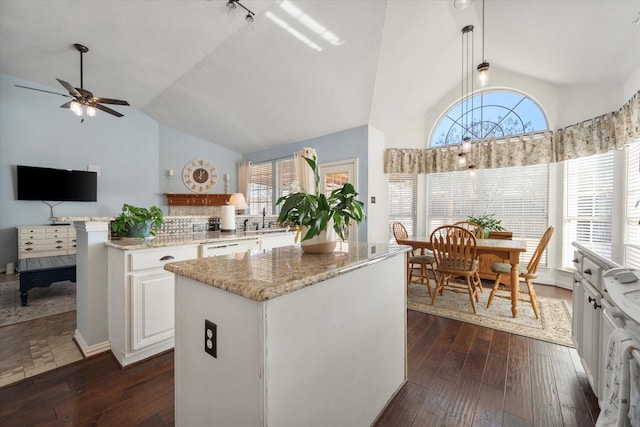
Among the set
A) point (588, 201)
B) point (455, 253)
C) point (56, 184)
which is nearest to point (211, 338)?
point (455, 253)

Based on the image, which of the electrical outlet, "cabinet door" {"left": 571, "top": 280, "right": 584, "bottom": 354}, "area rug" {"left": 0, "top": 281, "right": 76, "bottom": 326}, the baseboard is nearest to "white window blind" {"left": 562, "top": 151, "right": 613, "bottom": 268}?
"cabinet door" {"left": 571, "top": 280, "right": 584, "bottom": 354}

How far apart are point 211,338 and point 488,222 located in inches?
177

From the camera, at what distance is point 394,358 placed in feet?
5.14

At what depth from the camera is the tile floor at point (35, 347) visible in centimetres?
184

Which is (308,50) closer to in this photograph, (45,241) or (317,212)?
(317,212)

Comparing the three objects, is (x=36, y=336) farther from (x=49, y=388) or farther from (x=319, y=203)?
(x=319, y=203)

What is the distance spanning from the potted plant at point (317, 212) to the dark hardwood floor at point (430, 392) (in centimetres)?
109

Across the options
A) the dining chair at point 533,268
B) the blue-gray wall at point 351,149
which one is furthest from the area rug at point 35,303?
the dining chair at point 533,268

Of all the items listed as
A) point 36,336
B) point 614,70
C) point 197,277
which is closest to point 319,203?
point 197,277

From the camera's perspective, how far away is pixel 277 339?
80 centimetres

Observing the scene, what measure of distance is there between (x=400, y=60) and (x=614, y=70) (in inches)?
95.2

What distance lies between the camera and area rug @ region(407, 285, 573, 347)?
2385mm

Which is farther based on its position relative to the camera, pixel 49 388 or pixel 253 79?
pixel 253 79

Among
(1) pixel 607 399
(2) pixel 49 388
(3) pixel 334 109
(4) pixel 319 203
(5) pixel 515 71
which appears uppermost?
(5) pixel 515 71
